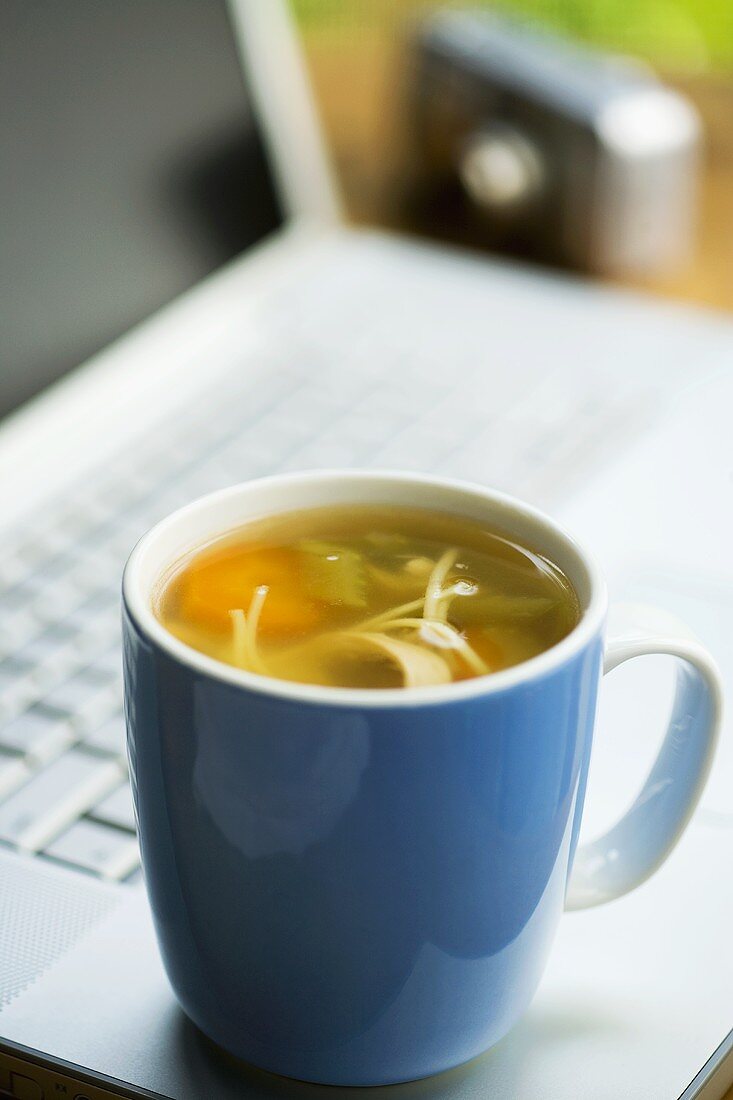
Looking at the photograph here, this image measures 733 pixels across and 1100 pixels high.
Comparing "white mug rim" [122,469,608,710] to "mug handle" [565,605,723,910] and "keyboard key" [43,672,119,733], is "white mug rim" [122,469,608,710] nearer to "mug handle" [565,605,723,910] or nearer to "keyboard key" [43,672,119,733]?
"mug handle" [565,605,723,910]

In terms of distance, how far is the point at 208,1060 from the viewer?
336 mm

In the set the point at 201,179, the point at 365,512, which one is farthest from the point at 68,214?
the point at 365,512

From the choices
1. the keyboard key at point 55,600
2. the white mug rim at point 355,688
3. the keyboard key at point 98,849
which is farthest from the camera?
the keyboard key at point 55,600

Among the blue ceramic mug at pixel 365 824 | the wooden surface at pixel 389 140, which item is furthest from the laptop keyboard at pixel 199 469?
the wooden surface at pixel 389 140

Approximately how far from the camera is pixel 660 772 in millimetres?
349

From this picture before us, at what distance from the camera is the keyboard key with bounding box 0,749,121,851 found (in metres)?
0.42

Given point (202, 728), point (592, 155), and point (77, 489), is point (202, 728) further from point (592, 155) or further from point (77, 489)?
point (592, 155)

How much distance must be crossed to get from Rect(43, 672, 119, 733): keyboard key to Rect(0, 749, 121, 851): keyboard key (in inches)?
0.6

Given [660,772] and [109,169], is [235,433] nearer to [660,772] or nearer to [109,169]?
[109,169]

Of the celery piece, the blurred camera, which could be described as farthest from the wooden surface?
the celery piece

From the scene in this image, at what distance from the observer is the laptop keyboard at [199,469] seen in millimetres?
440

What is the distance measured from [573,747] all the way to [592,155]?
0.68m

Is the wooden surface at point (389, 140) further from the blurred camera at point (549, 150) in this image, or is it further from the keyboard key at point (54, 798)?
the keyboard key at point (54, 798)

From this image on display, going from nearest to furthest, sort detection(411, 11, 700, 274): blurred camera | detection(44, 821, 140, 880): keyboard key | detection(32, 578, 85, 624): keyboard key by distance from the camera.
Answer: detection(44, 821, 140, 880): keyboard key
detection(32, 578, 85, 624): keyboard key
detection(411, 11, 700, 274): blurred camera
